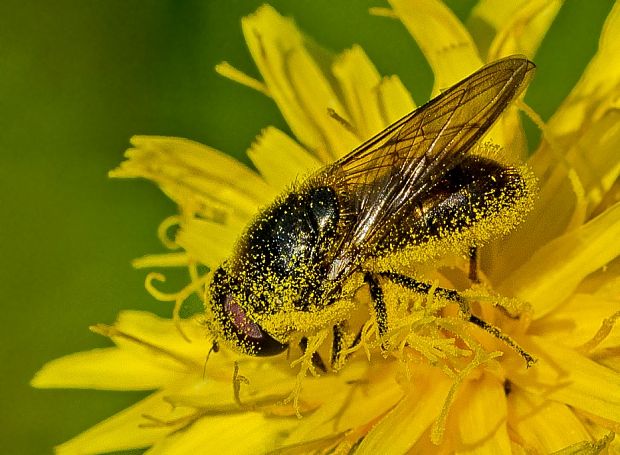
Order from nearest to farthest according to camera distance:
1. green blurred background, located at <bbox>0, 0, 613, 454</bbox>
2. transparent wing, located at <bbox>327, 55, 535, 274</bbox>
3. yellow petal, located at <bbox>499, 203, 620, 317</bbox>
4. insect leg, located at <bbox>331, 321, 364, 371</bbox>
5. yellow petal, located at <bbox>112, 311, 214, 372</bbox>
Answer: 1. transparent wing, located at <bbox>327, 55, 535, 274</bbox>
2. yellow petal, located at <bbox>499, 203, 620, 317</bbox>
3. insect leg, located at <bbox>331, 321, 364, 371</bbox>
4. yellow petal, located at <bbox>112, 311, 214, 372</bbox>
5. green blurred background, located at <bbox>0, 0, 613, 454</bbox>

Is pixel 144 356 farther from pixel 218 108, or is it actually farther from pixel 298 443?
pixel 218 108

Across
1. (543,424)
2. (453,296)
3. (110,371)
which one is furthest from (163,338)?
(543,424)

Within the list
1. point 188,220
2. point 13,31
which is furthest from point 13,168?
point 188,220

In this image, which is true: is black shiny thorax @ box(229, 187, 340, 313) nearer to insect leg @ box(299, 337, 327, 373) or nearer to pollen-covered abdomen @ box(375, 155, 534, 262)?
pollen-covered abdomen @ box(375, 155, 534, 262)

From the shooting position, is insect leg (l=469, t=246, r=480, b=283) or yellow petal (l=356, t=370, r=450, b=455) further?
insect leg (l=469, t=246, r=480, b=283)

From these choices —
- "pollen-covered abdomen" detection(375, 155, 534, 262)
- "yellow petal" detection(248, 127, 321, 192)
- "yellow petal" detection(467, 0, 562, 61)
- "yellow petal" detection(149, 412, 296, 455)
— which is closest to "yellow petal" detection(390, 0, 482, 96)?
"yellow petal" detection(467, 0, 562, 61)

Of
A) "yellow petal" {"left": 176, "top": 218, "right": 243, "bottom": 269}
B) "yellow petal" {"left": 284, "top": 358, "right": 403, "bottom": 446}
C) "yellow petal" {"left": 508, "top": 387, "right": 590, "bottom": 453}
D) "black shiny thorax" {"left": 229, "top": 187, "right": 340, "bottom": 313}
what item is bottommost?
"yellow petal" {"left": 508, "top": 387, "right": 590, "bottom": 453}

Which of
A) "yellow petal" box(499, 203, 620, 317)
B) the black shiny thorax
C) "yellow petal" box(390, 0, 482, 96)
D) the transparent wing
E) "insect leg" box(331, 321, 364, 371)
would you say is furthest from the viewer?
"yellow petal" box(390, 0, 482, 96)

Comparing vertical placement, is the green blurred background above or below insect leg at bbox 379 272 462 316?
above
